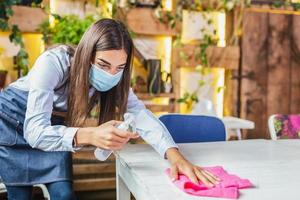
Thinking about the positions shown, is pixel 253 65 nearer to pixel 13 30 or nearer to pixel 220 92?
pixel 220 92

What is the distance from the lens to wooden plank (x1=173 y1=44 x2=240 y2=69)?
3027 mm

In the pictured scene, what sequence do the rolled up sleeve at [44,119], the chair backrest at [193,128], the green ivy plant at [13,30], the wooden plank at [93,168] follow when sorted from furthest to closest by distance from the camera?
the wooden plank at [93,168], the green ivy plant at [13,30], the chair backrest at [193,128], the rolled up sleeve at [44,119]

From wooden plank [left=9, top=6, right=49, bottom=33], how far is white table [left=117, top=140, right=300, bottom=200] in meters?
1.59

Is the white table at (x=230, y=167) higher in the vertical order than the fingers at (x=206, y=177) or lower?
lower

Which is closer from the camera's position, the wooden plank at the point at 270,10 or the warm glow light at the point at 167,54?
the warm glow light at the point at 167,54

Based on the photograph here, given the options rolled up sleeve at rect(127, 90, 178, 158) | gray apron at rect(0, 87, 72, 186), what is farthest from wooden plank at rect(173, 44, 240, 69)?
gray apron at rect(0, 87, 72, 186)

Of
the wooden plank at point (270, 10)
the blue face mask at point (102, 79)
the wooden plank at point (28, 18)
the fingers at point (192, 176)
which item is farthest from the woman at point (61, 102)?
the wooden plank at point (270, 10)

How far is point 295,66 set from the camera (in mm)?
3328

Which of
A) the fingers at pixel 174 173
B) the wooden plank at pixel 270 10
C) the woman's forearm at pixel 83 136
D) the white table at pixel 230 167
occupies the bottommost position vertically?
the white table at pixel 230 167

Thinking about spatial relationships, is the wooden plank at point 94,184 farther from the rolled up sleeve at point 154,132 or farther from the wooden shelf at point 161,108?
the rolled up sleeve at point 154,132

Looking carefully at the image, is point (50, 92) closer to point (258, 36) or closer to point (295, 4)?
point (258, 36)

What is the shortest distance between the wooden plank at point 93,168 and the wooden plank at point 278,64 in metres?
1.68

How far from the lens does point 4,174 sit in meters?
1.29

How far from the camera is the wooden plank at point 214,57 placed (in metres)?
3.03
